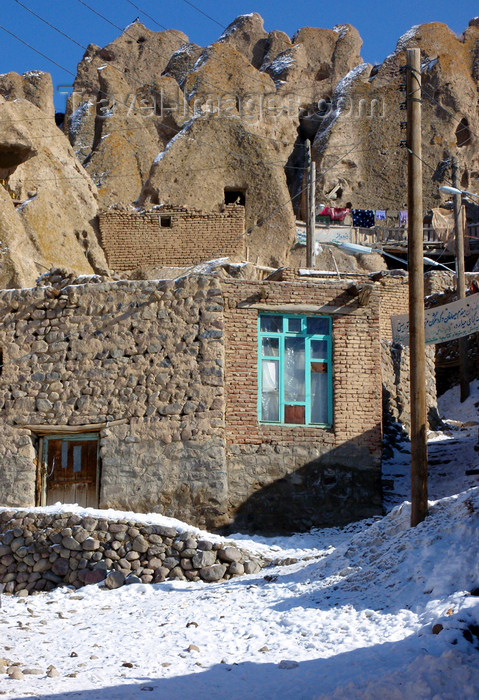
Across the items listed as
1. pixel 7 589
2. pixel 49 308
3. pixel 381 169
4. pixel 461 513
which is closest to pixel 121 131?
pixel 381 169

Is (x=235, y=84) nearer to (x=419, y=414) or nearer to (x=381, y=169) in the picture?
(x=381, y=169)

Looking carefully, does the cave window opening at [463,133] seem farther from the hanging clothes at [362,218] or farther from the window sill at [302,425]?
the window sill at [302,425]

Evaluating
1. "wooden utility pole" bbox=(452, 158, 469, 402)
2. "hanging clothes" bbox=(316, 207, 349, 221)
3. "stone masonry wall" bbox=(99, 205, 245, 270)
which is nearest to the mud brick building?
"wooden utility pole" bbox=(452, 158, 469, 402)

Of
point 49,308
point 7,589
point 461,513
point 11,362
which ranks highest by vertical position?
point 49,308

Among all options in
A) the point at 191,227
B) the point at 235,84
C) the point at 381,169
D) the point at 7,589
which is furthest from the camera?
the point at 381,169

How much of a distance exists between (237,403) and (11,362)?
144 inches

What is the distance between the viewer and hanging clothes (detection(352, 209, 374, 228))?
34938 mm

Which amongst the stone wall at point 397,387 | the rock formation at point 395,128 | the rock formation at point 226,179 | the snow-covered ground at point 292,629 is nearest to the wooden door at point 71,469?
the snow-covered ground at point 292,629

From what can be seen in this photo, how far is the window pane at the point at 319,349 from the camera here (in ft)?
45.1

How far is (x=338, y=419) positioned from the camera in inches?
531

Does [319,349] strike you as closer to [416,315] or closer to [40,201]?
[416,315]

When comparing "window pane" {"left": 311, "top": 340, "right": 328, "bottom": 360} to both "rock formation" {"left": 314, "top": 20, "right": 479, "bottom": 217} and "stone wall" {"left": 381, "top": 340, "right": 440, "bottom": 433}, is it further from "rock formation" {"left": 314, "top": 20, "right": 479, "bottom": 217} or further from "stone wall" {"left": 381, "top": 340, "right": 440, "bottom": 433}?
"rock formation" {"left": 314, "top": 20, "right": 479, "bottom": 217}

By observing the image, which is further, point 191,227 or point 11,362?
point 191,227

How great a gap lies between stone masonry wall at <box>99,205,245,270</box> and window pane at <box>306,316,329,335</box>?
9.04m
